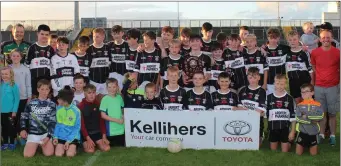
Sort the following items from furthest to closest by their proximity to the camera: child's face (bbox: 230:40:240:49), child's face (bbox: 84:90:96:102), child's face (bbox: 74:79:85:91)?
1. child's face (bbox: 230:40:240:49)
2. child's face (bbox: 74:79:85:91)
3. child's face (bbox: 84:90:96:102)

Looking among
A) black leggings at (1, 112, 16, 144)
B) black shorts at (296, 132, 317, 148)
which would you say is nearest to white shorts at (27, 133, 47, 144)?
black leggings at (1, 112, 16, 144)

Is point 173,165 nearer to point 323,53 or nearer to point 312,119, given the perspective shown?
point 312,119

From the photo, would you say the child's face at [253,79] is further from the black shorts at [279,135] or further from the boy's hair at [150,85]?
the boy's hair at [150,85]

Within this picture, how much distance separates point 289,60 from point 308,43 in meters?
1.39

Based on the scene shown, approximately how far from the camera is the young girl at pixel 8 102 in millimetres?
6484

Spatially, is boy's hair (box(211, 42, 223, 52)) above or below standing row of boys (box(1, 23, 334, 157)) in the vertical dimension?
above

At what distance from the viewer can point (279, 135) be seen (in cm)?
620

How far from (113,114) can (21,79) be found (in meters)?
1.65

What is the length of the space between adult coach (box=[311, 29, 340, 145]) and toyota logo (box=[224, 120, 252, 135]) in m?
1.44

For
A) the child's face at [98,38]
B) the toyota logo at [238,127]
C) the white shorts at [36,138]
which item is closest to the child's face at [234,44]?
the toyota logo at [238,127]

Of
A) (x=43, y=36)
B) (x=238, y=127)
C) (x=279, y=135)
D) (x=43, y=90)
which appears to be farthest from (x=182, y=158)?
(x=43, y=36)

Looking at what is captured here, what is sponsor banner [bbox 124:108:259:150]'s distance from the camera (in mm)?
6148

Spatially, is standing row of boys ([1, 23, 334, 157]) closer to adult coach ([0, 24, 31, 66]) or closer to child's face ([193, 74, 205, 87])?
child's face ([193, 74, 205, 87])

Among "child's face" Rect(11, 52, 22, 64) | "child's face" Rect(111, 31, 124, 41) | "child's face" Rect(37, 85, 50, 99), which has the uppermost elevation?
"child's face" Rect(111, 31, 124, 41)
